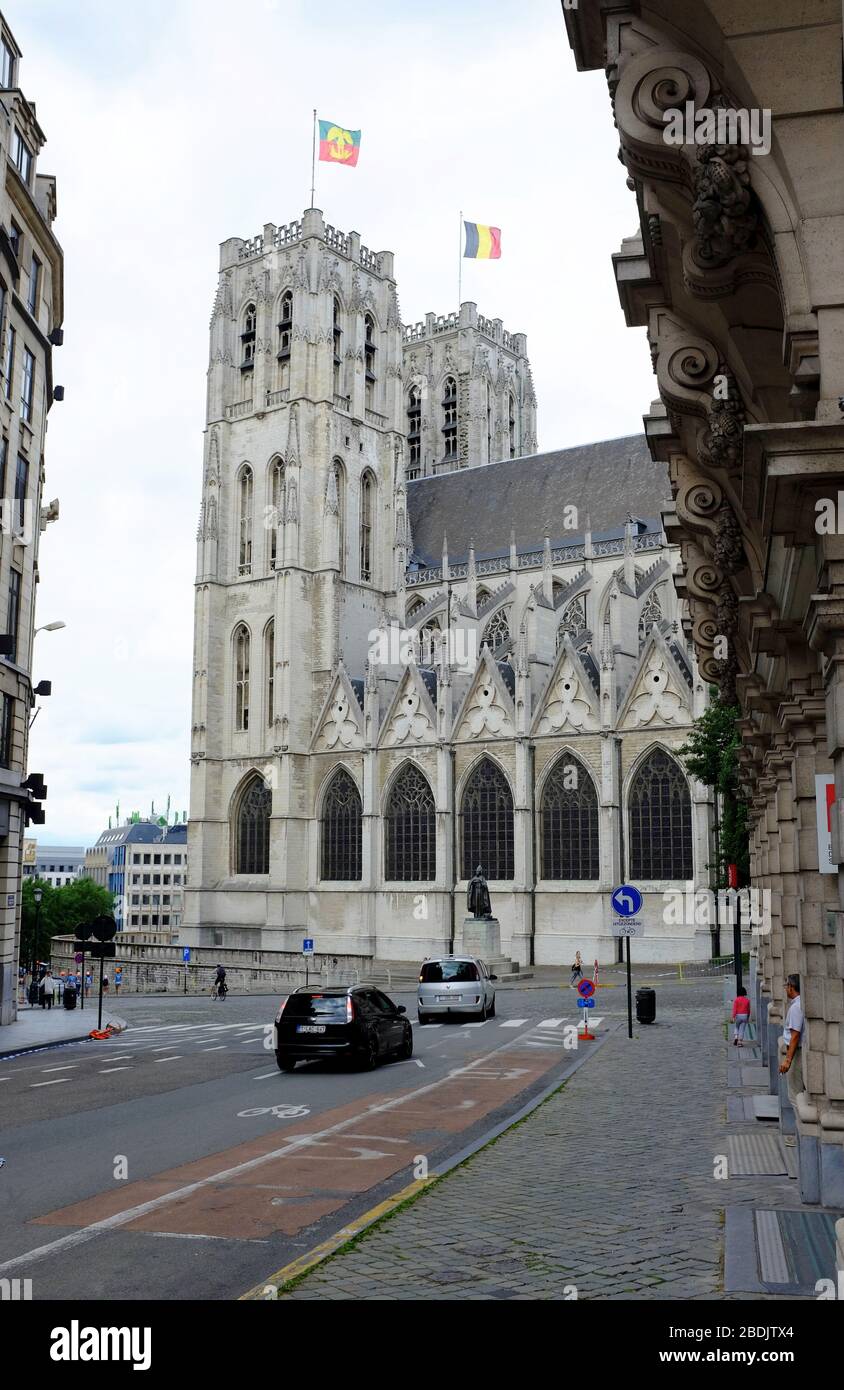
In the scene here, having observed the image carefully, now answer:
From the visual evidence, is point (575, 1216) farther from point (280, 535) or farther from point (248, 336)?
point (248, 336)

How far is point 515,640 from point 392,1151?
45370 millimetres

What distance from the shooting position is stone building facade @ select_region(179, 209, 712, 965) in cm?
4847

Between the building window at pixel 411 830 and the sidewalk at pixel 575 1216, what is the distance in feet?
130

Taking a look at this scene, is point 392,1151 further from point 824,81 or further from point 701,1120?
point 824,81

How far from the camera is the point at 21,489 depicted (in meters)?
27.2

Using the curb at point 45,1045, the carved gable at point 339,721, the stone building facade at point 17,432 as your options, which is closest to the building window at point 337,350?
the carved gable at point 339,721

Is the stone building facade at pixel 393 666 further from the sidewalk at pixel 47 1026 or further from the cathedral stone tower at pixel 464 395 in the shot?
the sidewalk at pixel 47 1026

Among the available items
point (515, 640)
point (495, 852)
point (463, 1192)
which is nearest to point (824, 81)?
point (463, 1192)

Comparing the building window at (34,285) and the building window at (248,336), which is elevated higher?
the building window at (248,336)

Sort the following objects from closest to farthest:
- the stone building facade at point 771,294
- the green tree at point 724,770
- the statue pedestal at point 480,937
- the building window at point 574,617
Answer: the stone building facade at point 771,294, the green tree at point 724,770, the statue pedestal at point 480,937, the building window at point 574,617

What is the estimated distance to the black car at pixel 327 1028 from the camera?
662 inches

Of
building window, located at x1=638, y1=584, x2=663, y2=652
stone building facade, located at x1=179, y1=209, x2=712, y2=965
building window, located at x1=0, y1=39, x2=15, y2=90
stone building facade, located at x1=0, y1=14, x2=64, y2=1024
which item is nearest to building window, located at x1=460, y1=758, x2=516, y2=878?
stone building facade, located at x1=179, y1=209, x2=712, y2=965

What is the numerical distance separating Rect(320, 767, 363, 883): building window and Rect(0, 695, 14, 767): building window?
30.4m

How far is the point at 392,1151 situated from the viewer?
35.5ft
